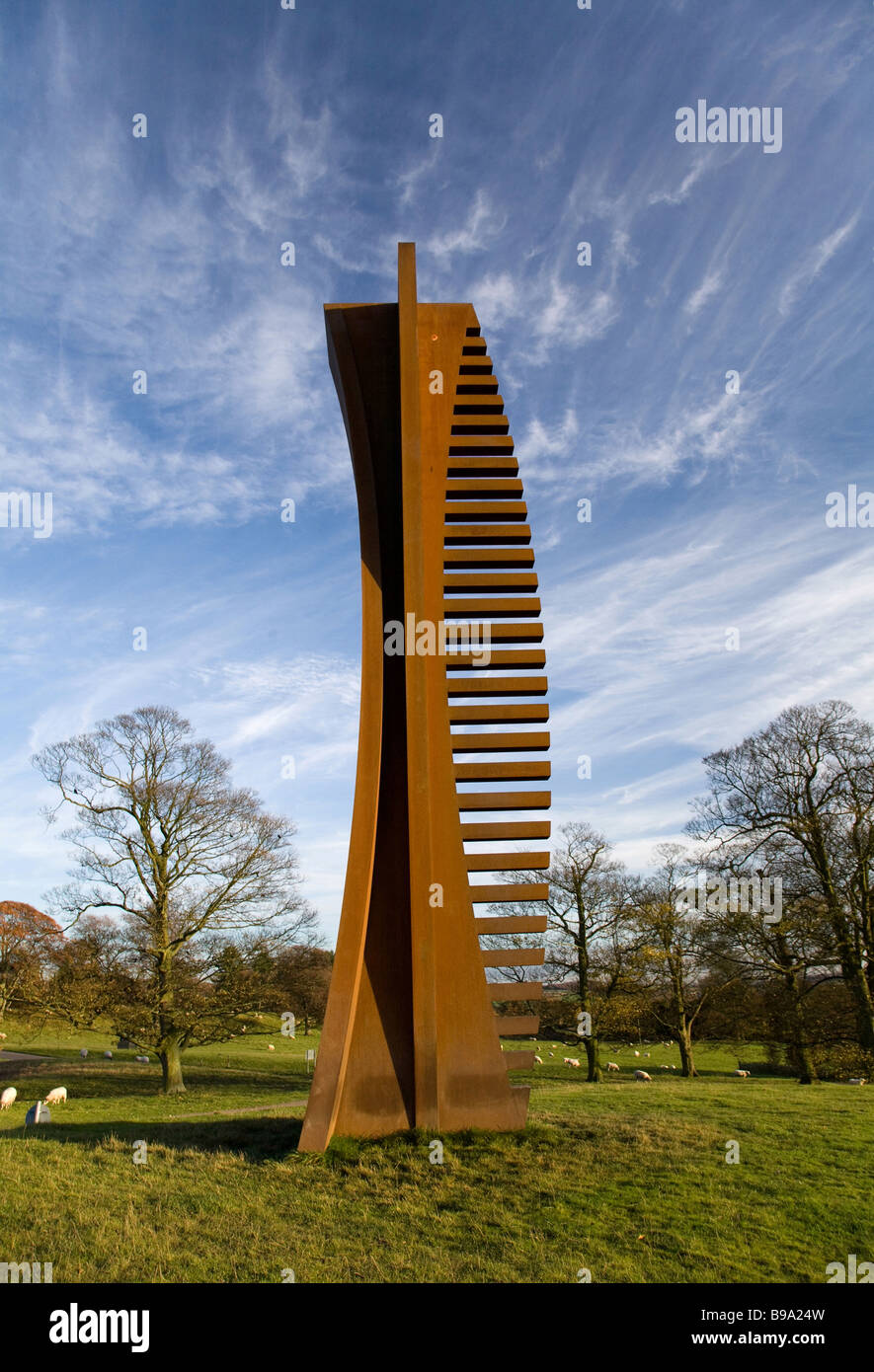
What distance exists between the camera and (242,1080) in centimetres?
2230

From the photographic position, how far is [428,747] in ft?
33.1

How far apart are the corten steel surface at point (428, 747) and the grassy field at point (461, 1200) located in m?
0.81

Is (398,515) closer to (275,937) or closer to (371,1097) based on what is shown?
(371,1097)

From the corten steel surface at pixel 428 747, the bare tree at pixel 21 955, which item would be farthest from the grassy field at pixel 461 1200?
the bare tree at pixel 21 955

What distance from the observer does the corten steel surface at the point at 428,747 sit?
364 inches

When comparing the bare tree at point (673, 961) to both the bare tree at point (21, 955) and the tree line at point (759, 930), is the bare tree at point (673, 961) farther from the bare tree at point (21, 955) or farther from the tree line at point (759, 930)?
the bare tree at point (21, 955)

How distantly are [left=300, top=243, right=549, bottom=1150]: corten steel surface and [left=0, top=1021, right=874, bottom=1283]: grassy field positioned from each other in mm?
809

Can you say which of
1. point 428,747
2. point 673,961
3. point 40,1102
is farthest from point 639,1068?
point 428,747

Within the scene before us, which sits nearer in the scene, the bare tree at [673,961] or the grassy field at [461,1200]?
the grassy field at [461,1200]

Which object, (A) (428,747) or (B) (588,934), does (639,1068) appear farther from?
(A) (428,747)

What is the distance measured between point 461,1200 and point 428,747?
4974 mm

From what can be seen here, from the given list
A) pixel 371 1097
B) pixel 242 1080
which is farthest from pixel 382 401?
pixel 242 1080
